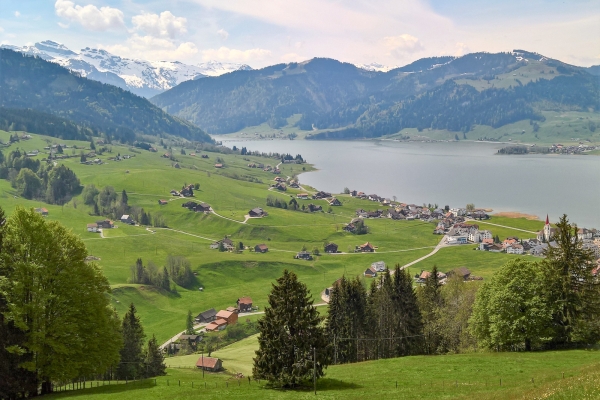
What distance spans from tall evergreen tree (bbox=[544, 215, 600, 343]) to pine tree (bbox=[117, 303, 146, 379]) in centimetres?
4175

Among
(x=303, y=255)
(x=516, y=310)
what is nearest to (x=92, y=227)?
(x=303, y=255)

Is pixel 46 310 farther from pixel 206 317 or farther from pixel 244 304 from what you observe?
pixel 244 304

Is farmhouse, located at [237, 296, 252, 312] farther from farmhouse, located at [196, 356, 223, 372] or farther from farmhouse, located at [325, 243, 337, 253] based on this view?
farmhouse, located at [325, 243, 337, 253]

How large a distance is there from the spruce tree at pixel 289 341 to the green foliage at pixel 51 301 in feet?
42.3

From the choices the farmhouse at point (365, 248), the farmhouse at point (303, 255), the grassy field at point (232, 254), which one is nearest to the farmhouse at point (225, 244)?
the grassy field at point (232, 254)

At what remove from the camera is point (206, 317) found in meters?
108

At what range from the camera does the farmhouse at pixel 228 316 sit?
10419 cm

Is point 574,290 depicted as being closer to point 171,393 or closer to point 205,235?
point 171,393

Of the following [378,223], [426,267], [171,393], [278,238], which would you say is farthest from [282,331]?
[378,223]

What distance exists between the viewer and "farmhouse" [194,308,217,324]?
10694 cm

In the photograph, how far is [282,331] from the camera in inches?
1377

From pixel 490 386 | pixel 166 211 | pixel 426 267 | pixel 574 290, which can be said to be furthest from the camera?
pixel 166 211

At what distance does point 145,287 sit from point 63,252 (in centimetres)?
8614

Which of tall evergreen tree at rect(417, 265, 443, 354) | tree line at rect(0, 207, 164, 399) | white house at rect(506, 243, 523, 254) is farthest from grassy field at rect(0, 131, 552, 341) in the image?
tree line at rect(0, 207, 164, 399)
